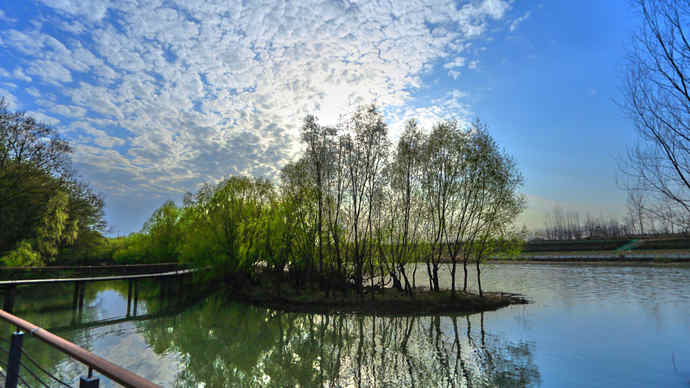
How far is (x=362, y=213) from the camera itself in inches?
1005

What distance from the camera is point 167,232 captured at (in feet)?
142

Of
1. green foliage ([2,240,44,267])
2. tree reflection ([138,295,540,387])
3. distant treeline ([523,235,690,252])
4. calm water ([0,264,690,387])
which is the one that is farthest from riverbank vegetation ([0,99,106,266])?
distant treeline ([523,235,690,252])

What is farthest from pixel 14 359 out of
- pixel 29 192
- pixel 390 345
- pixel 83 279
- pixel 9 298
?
pixel 29 192

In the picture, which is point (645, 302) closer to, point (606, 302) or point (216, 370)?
point (606, 302)

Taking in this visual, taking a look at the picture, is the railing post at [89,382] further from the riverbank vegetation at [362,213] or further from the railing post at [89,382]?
the riverbank vegetation at [362,213]

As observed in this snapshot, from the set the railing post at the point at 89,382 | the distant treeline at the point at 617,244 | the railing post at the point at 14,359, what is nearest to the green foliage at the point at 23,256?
the railing post at the point at 14,359

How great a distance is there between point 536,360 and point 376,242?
14.9 metres

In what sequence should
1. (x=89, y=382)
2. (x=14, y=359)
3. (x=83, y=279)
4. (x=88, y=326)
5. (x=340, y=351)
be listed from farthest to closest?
1. (x=83, y=279)
2. (x=88, y=326)
3. (x=340, y=351)
4. (x=14, y=359)
5. (x=89, y=382)

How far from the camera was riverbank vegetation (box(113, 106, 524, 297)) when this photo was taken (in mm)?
22625

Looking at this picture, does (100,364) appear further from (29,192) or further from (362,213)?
(29,192)

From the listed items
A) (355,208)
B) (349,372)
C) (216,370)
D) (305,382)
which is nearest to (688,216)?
(349,372)

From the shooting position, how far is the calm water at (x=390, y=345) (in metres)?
10.1

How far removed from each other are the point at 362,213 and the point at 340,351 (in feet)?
44.8

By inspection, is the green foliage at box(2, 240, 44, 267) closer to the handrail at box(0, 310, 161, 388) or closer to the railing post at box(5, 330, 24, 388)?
the railing post at box(5, 330, 24, 388)
